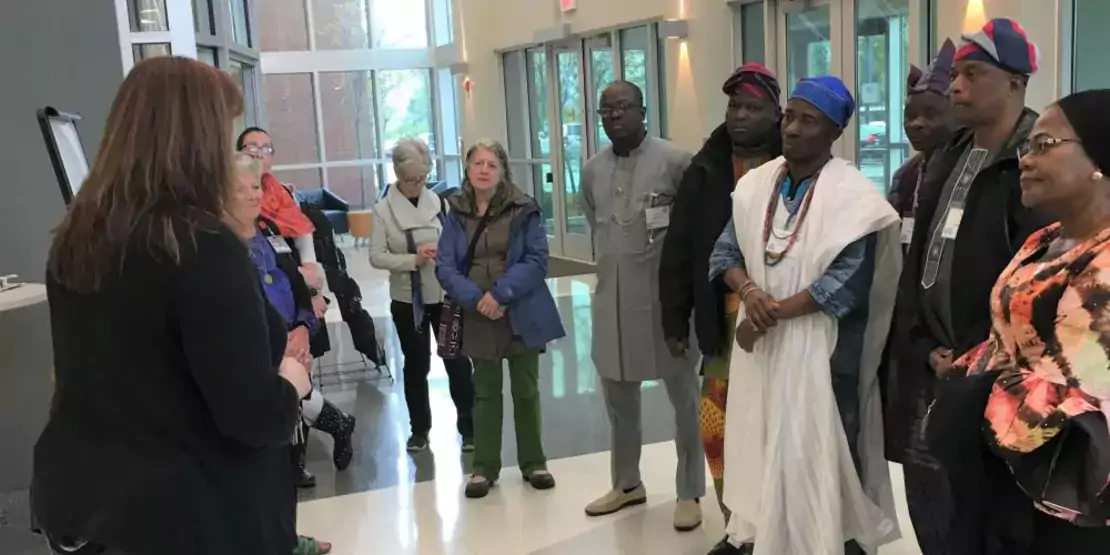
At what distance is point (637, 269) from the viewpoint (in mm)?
3387

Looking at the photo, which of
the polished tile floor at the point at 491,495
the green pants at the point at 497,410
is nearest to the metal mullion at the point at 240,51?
the polished tile floor at the point at 491,495

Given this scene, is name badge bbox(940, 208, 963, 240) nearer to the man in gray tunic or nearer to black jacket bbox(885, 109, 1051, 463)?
black jacket bbox(885, 109, 1051, 463)

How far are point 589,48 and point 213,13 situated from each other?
4847 mm

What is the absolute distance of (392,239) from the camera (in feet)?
14.8

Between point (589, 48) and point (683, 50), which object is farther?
point (589, 48)

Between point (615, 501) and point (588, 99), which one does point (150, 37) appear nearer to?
point (615, 501)

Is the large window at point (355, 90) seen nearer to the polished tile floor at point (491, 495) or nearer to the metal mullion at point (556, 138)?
the metal mullion at point (556, 138)

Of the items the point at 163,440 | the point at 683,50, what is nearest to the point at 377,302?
the point at 683,50

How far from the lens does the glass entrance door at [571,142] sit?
1111cm

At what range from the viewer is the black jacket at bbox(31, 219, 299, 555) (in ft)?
4.62

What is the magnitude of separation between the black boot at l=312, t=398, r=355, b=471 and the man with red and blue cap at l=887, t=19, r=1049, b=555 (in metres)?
2.58

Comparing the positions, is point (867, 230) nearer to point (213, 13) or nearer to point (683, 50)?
point (213, 13)

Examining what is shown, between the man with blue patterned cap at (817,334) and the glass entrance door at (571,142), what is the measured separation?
8314 millimetres

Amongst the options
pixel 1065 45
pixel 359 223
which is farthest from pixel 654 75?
pixel 359 223
